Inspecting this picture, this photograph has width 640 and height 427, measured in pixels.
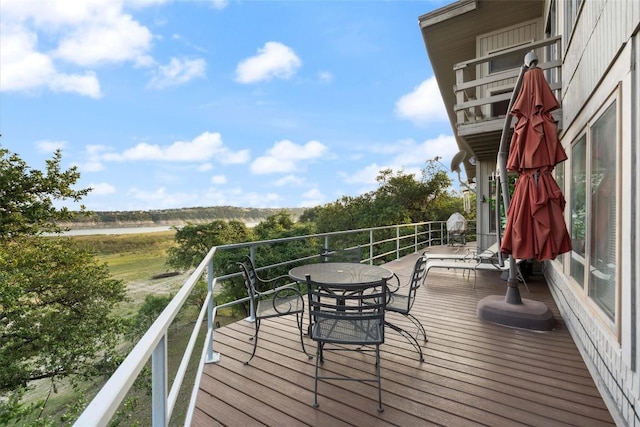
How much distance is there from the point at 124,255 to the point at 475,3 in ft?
65.0

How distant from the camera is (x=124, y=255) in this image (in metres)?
18.5

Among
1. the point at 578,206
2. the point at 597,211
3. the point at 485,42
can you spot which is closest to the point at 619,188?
the point at 597,211

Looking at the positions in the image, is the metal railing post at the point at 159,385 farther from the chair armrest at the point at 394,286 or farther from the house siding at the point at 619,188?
the chair armrest at the point at 394,286

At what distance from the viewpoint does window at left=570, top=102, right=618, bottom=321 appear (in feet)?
6.78

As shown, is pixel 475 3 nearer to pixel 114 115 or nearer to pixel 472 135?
pixel 472 135

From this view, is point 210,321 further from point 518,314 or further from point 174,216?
point 174,216

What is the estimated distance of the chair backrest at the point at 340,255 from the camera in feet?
13.7

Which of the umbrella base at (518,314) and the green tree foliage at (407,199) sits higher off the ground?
the green tree foliage at (407,199)

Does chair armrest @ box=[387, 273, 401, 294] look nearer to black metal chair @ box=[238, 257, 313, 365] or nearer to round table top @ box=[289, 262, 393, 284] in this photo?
round table top @ box=[289, 262, 393, 284]

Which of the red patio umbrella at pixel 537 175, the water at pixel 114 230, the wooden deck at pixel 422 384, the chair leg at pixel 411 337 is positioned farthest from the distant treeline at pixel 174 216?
the red patio umbrella at pixel 537 175

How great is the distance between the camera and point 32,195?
1259 cm

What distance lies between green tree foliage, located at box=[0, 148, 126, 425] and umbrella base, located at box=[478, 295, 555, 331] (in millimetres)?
12726

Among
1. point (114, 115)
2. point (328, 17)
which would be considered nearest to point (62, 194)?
point (328, 17)

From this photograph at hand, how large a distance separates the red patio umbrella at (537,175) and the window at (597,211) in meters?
0.20
